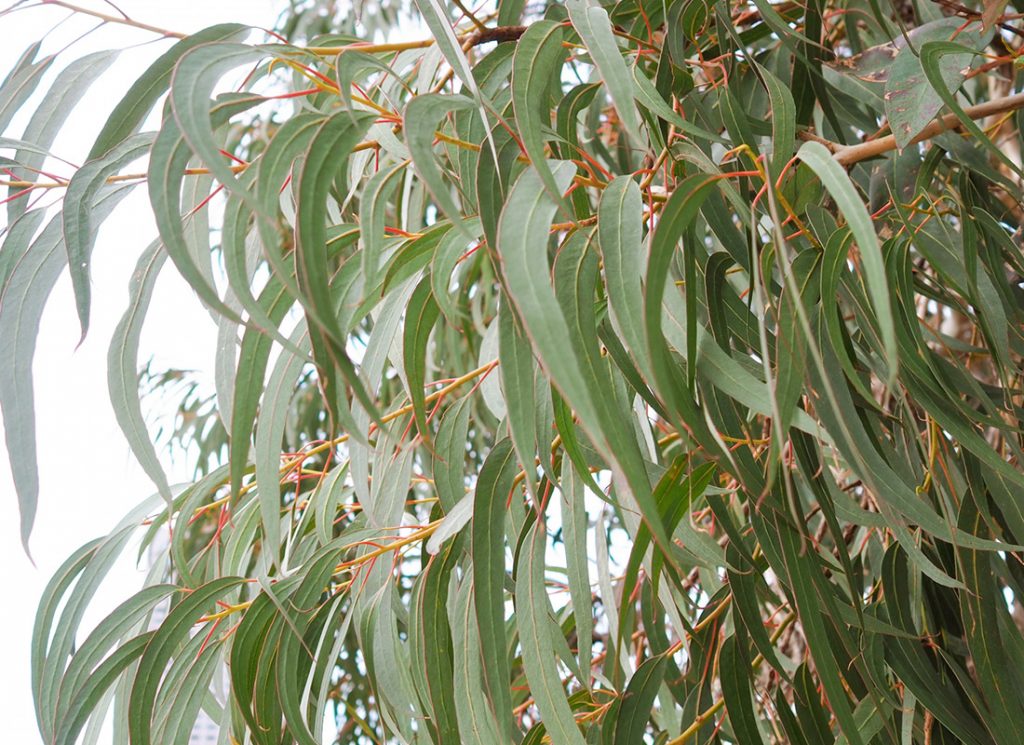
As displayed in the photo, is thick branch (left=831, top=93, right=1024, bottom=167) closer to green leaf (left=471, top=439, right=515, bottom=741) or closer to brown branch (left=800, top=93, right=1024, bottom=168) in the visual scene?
brown branch (left=800, top=93, right=1024, bottom=168)

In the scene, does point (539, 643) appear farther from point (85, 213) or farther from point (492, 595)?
point (85, 213)

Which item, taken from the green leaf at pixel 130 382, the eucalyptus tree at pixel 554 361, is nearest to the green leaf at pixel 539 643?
the eucalyptus tree at pixel 554 361

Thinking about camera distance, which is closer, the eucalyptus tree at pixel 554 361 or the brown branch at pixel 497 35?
the eucalyptus tree at pixel 554 361

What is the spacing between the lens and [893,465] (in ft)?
2.00

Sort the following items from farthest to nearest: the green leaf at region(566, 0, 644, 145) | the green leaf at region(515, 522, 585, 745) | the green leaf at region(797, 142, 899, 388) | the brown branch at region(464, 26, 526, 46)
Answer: the brown branch at region(464, 26, 526, 46)
the green leaf at region(515, 522, 585, 745)
the green leaf at region(566, 0, 644, 145)
the green leaf at region(797, 142, 899, 388)

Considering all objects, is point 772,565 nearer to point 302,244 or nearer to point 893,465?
point 893,465

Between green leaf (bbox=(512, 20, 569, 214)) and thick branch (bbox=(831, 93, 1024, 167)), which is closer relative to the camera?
green leaf (bbox=(512, 20, 569, 214))

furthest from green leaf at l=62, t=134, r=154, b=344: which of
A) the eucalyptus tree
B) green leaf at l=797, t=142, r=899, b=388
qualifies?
green leaf at l=797, t=142, r=899, b=388

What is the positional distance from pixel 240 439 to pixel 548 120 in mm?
265

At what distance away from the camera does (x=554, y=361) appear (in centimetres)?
30

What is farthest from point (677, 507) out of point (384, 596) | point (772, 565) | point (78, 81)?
point (78, 81)

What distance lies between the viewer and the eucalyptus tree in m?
0.40

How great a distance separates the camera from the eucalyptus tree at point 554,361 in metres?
0.40

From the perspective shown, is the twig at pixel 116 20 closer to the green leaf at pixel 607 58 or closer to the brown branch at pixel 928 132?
the green leaf at pixel 607 58
